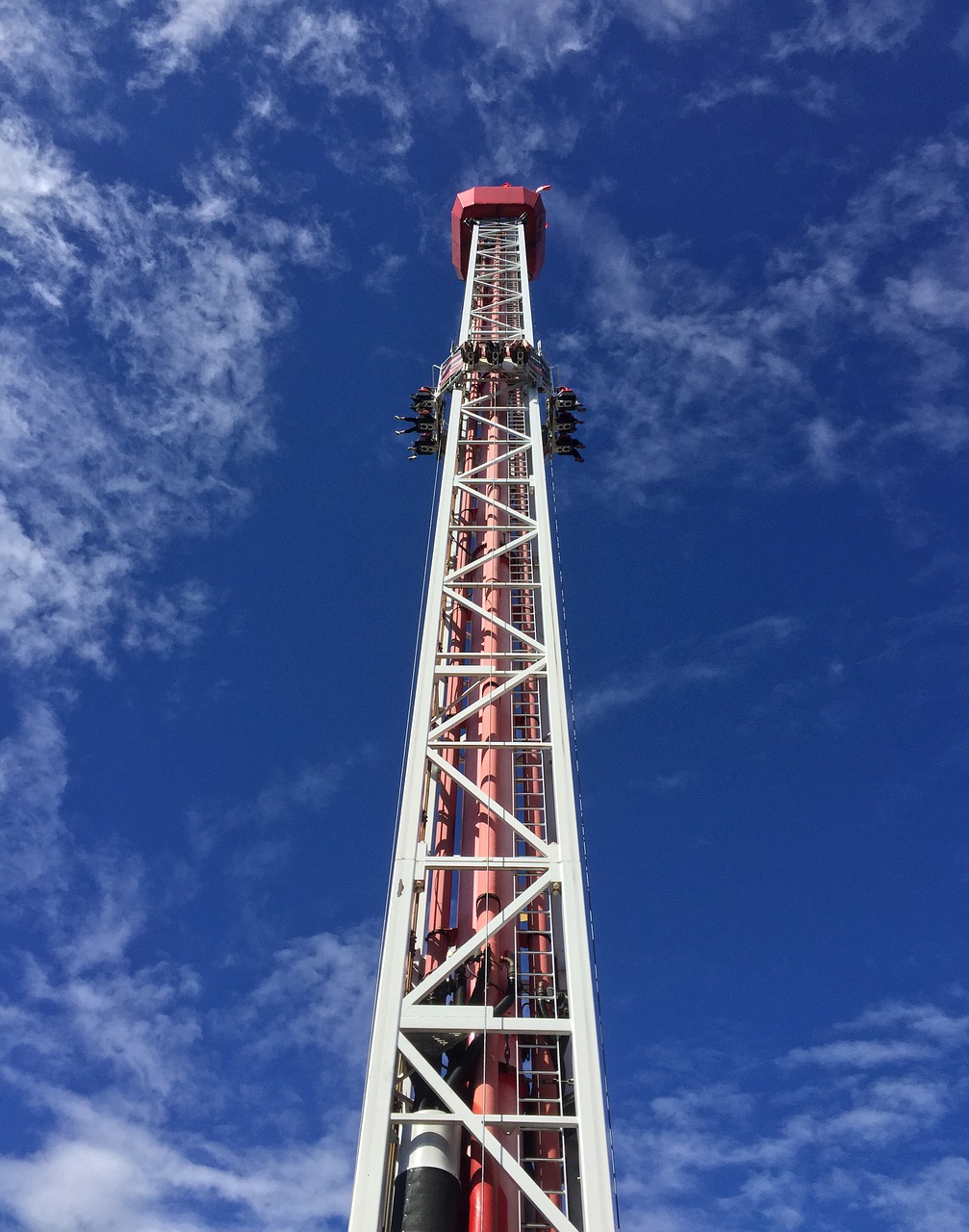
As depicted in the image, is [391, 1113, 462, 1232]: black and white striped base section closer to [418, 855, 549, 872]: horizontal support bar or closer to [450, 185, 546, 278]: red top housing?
[418, 855, 549, 872]: horizontal support bar

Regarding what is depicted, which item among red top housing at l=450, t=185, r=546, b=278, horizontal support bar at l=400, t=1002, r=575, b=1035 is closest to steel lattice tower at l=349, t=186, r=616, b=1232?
horizontal support bar at l=400, t=1002, r=575, b=1035

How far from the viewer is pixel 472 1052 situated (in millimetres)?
12508

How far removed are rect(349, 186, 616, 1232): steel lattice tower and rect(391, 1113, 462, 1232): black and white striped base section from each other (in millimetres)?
22

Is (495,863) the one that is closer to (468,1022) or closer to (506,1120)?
(468,1022)

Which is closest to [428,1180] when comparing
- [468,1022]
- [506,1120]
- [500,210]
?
[506,1120]

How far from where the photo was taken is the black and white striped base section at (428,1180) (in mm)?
10727

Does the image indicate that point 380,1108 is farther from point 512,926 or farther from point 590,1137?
point 512,926

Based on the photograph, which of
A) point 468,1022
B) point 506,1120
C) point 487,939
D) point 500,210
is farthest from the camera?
point 500,210

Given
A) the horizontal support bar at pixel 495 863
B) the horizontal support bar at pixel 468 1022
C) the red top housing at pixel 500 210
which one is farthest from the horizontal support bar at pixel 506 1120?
the red top housing at pixel 500 210

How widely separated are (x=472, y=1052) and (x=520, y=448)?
608 inches

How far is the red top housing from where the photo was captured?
39.1 metres

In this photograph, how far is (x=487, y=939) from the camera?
12734mm

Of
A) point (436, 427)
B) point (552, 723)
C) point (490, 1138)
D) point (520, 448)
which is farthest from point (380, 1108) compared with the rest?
point (436, 427)

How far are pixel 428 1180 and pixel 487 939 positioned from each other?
9.94ft
